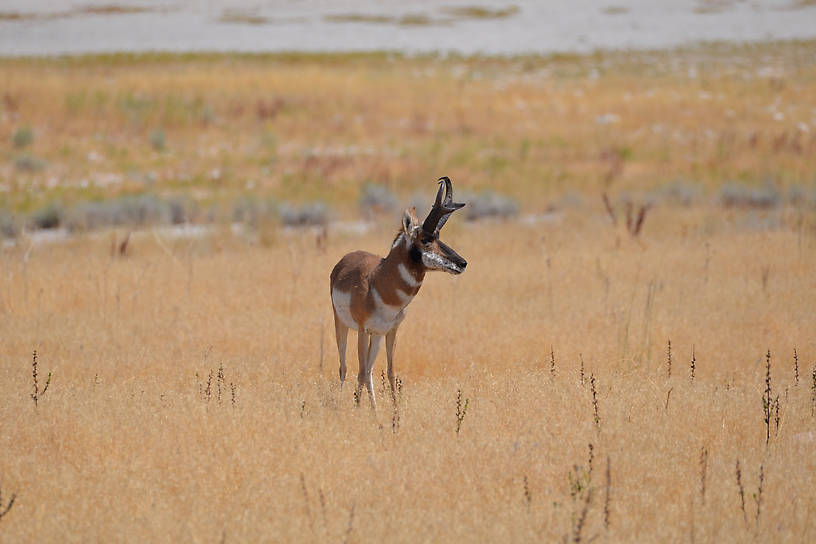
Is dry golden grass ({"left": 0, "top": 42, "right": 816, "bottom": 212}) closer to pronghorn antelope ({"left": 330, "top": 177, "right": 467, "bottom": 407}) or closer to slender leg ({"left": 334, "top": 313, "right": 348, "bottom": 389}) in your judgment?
slender leg ({"left": 334, "top": 313, "right": 348, "bottom": 389})

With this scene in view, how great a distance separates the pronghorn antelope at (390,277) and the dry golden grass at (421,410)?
60 cm

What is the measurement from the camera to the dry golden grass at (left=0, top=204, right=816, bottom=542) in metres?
5.76

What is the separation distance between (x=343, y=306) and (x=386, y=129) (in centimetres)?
2170

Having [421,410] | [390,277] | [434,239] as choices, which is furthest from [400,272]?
[421,410]

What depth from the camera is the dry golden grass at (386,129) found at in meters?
22.8

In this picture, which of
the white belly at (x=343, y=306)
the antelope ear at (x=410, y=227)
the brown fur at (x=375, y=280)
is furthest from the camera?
the white belly at (x=343, y=306)

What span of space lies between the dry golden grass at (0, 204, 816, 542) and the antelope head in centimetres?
118

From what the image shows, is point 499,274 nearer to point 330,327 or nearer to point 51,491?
point 330,327

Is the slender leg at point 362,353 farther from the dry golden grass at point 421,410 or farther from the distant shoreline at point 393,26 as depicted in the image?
the distant shoreline at point 393,26

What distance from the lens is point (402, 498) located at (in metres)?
6.03

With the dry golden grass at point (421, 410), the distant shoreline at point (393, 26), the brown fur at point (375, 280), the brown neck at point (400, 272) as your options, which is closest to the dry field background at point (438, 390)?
the dry golden grass at point (421, 410)

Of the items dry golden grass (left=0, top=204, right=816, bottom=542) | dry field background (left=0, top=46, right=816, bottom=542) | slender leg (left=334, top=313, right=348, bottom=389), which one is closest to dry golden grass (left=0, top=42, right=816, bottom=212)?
dry field background (left=0, top=46, right=816, bottom=542)

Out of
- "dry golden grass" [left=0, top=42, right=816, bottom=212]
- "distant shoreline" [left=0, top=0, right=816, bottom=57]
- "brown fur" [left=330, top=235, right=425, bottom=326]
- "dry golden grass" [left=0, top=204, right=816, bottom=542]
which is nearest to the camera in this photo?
"dry golden grass" [left=0, top=204, right=816, bottom=542]

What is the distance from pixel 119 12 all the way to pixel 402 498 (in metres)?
63.7
